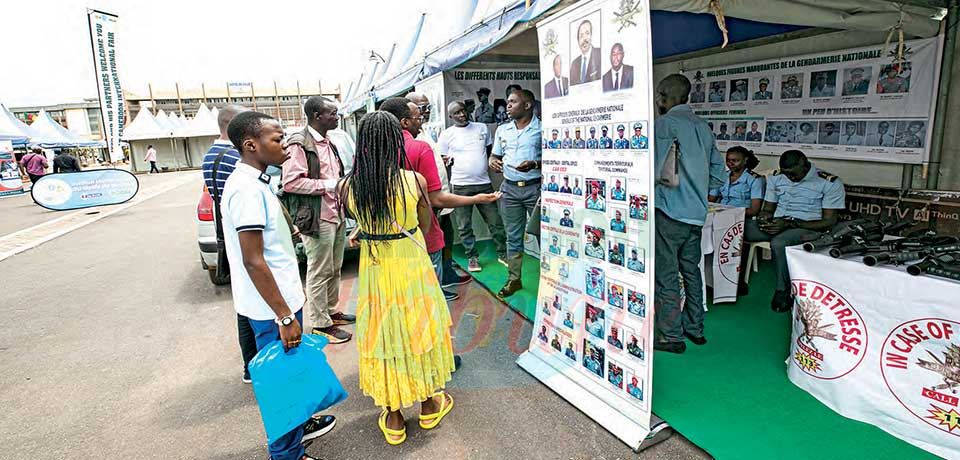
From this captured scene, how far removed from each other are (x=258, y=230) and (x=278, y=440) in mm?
949

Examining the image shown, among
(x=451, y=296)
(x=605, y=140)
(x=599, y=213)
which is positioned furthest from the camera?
(x=451, y=296)

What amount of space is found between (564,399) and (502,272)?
8.21 feet

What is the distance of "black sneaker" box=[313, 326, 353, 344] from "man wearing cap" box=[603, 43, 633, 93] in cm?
272

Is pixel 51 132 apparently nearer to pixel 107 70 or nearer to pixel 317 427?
pixel 107 70

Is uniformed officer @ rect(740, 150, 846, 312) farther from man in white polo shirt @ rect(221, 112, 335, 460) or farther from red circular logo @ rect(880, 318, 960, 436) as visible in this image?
man in white polo shirt @ rect(221, 112, 335, 460)

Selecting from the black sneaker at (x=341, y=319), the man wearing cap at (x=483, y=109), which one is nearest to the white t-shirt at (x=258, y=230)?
the black sneaker at (x=341, y=319)

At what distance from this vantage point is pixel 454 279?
4980 mm

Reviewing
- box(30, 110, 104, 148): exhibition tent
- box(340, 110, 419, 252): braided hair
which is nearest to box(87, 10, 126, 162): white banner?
box(30, 110, 104, 148): exhibition tent

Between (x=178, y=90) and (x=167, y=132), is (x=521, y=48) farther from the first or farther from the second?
(x=178, y=90)

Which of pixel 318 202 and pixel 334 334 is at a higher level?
pixel 318 202

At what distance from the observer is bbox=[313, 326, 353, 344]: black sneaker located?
3787 mm

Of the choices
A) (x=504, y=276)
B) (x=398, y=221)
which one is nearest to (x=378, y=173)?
(x=398, y=221)

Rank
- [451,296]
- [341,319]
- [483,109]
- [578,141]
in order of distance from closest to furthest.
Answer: [578,141], [341,319], [451,296], [483,109]

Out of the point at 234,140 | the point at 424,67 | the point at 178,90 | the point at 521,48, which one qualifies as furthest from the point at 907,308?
the point at 178,90
